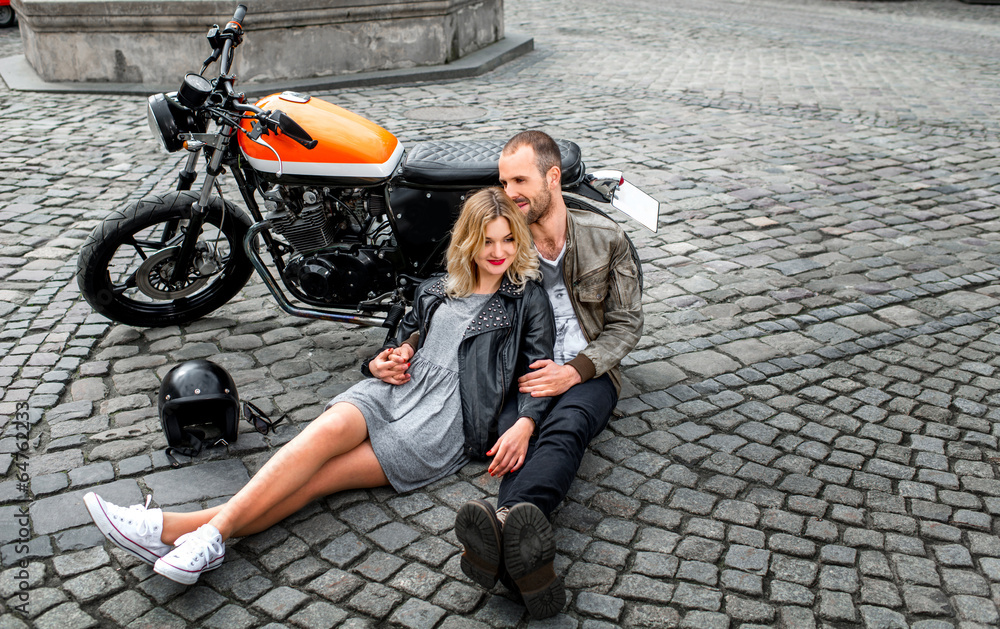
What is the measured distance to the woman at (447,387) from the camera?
3285 mm

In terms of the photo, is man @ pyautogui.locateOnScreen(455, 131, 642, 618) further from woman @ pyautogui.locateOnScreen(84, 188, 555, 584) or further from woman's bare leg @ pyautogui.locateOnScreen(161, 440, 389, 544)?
woman's bare leg @ pyautogui.locateOnScreen(161, 440, 389, 544)

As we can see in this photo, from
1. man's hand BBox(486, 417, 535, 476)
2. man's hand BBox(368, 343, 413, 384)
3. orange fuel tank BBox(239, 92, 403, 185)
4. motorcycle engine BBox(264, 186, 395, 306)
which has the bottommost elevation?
man's hand BBox(486, 417, 535, 476)

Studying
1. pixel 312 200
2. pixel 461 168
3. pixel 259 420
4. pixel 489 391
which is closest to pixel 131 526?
pixel 259 420

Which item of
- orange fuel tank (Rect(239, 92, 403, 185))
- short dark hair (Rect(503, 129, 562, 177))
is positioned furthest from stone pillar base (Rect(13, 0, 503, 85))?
short dark hair (Rect(503, 129, 562, 177))

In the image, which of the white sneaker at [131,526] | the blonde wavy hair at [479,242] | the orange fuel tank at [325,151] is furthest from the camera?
the orange fuel tank at [325,151]

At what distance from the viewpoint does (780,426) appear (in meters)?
4.01

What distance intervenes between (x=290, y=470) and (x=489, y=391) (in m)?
0.84

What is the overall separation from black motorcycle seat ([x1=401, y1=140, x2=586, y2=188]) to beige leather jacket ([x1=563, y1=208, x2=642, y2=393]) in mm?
408

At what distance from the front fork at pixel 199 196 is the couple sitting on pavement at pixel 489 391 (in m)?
1.35

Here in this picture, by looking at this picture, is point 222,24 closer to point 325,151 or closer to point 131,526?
point 325,151

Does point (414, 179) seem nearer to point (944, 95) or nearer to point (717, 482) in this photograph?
Answer: point (717, 482)

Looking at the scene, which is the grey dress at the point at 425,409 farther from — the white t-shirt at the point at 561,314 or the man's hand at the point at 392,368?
the white t-shirt at the point at 561,314

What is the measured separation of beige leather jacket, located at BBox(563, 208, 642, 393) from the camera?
12.5ft

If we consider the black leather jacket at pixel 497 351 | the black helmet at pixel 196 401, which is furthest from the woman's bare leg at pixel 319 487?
the black helmet at pixel 196 401
